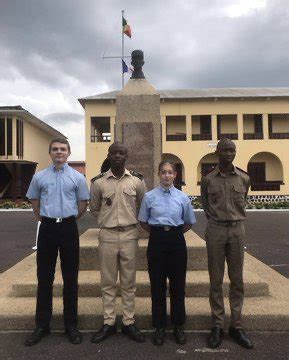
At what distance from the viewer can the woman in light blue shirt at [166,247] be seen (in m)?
3.60

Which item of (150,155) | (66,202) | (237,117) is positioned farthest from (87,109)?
(66,202)

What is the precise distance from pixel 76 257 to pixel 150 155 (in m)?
2.62

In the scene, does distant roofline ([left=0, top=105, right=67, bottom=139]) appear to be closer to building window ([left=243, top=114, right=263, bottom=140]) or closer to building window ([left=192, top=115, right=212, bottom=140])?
building window ([left=192, top=115, right=212, bottom=140])

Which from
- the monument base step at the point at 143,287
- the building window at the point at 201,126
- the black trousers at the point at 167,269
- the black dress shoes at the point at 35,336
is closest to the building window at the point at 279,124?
the building window at the point at 201,126

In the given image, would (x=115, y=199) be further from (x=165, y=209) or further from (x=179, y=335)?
(x=179, y=335)

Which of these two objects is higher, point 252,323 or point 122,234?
point 122,234

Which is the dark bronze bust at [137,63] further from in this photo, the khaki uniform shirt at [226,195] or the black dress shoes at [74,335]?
the black dress shoes at [74,335]

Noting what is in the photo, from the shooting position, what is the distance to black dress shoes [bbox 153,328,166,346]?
11.8 ft

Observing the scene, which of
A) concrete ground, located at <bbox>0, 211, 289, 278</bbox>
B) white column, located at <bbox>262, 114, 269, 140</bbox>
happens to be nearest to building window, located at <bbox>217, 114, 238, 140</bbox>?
white column, located at <bbox>262, 114, 269, 140</bbox>

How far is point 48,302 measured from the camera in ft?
12.4

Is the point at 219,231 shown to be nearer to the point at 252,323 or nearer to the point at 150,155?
the point at 252,323

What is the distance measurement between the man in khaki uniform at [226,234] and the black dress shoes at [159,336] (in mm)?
455

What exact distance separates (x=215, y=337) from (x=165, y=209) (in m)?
1.34

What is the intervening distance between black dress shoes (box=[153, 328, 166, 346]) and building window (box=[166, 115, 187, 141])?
22966 millimetres
